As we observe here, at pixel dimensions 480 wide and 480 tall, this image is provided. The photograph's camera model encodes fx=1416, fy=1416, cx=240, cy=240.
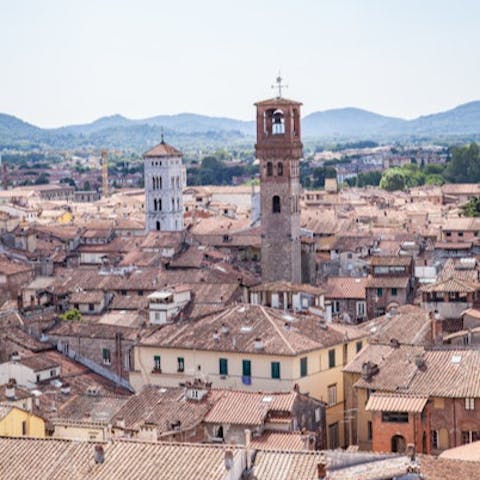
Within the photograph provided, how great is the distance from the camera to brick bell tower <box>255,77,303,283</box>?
2613 inches

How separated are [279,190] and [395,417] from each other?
32.9m

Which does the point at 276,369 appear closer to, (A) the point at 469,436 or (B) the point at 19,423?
(A) the point at 469,436

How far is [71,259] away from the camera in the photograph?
83.1 m

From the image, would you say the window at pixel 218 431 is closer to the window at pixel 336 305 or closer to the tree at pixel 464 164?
the window at pixel 336 305

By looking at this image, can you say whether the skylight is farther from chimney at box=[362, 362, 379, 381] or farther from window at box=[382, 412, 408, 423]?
window at box=[382, 412, 408, 423]

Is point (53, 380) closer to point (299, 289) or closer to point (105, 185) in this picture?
point (299, 289)

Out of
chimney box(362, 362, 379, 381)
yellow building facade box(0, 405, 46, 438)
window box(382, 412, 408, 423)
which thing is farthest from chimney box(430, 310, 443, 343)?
yellow building facade box(0, 405, 46, 438)

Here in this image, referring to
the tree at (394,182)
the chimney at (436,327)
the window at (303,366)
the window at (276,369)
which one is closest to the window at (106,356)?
the window at (276,369)

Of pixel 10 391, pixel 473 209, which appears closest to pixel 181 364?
pixel 10 391

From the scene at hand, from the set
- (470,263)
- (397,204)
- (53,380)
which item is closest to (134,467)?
(53,380)

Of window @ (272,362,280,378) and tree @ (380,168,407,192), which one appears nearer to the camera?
window @ (272,362,280,378)

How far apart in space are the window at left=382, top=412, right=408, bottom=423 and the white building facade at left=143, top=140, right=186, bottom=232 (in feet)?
200

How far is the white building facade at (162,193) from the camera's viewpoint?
316ft

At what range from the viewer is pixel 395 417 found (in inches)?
1373
